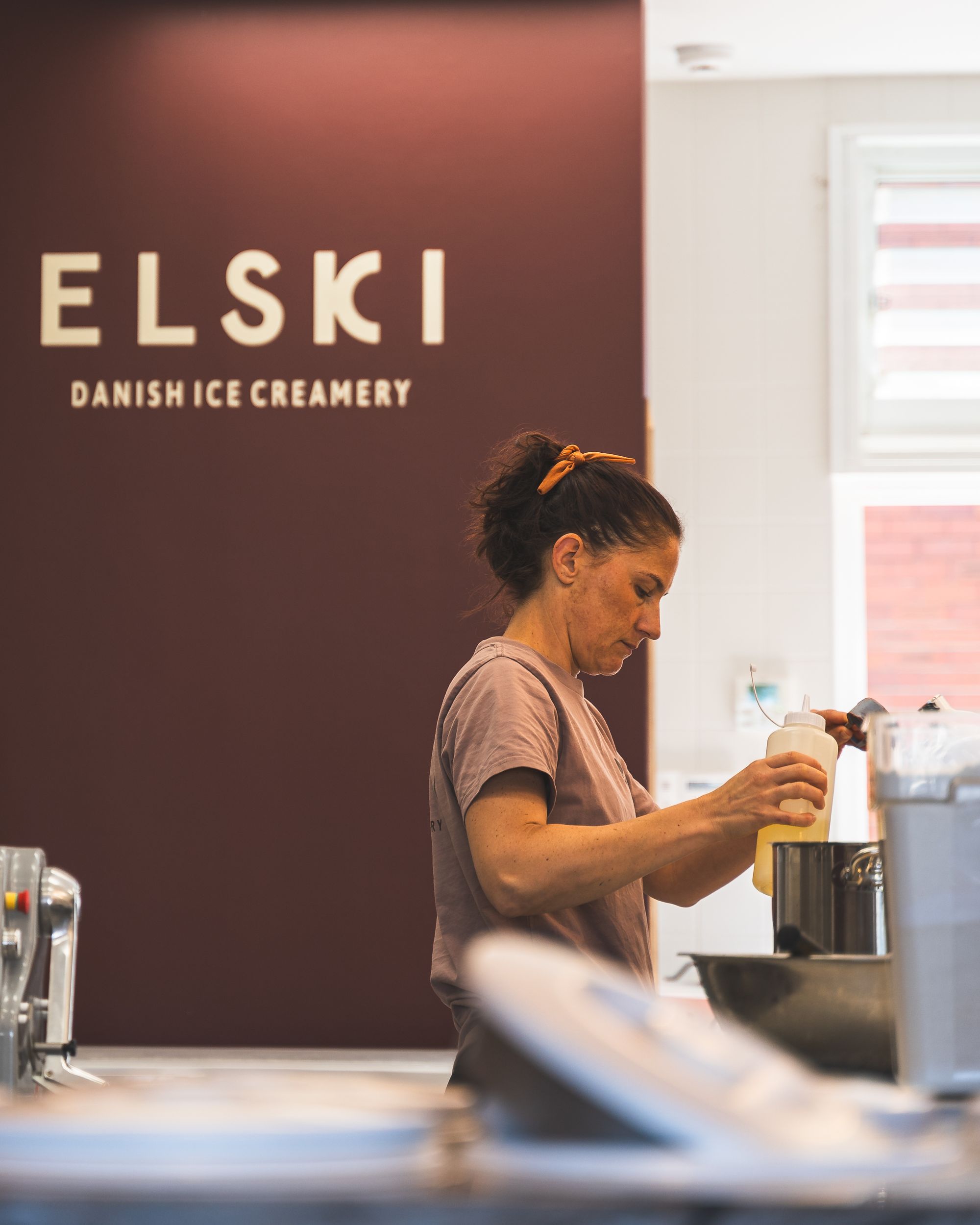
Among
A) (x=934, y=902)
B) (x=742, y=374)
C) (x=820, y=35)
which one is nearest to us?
(x=934, y=902)

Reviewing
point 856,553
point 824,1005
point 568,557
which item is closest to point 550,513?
point 568,557

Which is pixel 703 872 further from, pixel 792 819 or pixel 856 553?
pixel 856 553

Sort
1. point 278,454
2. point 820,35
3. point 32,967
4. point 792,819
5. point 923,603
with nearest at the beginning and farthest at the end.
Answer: point 792,819 → point 32,967 → point 278,454 → point 820,35 → point 923,603

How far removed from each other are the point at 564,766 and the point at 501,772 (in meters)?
0.16

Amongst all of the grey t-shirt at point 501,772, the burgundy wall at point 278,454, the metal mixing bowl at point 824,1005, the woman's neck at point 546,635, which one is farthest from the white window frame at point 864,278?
the metal mixing bowl at point 824,1005

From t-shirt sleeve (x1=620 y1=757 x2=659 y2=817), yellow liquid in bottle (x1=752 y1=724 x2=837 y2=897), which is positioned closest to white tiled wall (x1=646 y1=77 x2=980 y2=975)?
t-shirt sleeve (x1=620 y1=757 x2=659 y2=817)

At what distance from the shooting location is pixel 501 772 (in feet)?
4.82

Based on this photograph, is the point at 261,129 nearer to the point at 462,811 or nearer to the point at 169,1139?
the point at 462,811

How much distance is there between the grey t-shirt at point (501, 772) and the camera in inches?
59.1

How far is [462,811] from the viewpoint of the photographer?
153 centimetres

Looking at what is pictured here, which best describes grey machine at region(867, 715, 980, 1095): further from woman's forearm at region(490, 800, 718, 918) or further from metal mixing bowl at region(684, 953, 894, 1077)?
woman's forearm at region(490, 800, 718, 918)

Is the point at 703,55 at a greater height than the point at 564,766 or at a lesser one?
greater

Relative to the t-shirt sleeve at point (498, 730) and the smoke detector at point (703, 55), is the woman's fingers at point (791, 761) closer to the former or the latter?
the t-shirt sleeve at point (498, 730)

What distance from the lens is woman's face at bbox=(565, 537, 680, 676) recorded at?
69.3 inches
